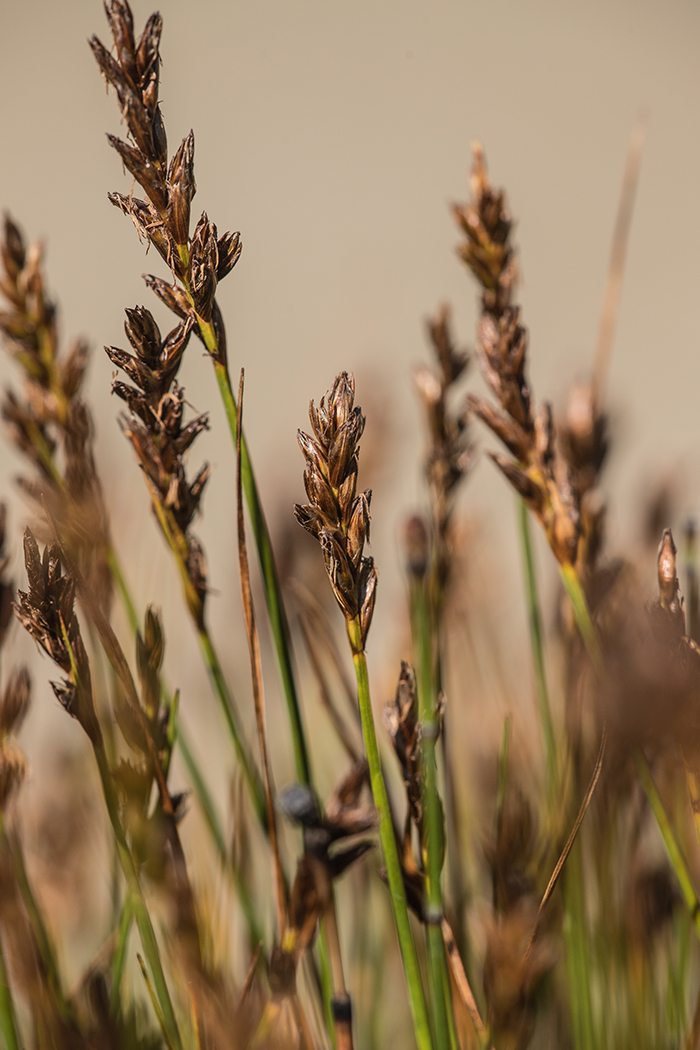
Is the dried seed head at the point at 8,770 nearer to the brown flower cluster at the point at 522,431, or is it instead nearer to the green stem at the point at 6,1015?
the green stem at the point at 6,1015

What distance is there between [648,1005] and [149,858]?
22 centimetres

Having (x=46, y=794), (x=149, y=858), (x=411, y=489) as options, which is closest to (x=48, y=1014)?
(x=149, y=858)

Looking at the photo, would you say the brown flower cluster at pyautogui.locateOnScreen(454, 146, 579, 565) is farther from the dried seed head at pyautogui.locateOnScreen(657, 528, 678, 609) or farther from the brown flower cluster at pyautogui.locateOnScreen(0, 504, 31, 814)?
the brown flower cluster at pyautogui.locateOnScreen(0, 504, 31, 814)

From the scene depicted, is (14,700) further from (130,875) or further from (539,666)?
(539,666)

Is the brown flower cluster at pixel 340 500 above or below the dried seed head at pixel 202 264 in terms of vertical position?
below

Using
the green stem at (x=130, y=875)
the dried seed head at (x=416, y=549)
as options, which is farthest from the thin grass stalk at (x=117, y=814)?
the dried seed head at (x=416, y=549)

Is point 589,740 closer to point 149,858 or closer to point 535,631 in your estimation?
point 535,631

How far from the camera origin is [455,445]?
0.87 feet

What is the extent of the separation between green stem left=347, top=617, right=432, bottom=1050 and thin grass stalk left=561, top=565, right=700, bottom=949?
7 centimetres

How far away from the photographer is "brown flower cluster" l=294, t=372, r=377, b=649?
15 centimetres

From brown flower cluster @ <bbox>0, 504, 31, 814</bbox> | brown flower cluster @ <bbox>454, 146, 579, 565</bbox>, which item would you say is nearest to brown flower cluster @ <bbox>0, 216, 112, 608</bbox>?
brown flower cluster @ <bbox>0, 504, 31, 814</bbox>

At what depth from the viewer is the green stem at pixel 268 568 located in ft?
0.55

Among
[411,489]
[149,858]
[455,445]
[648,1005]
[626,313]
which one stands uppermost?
[626,313]

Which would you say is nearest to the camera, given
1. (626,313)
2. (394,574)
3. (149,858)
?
(149,858)
